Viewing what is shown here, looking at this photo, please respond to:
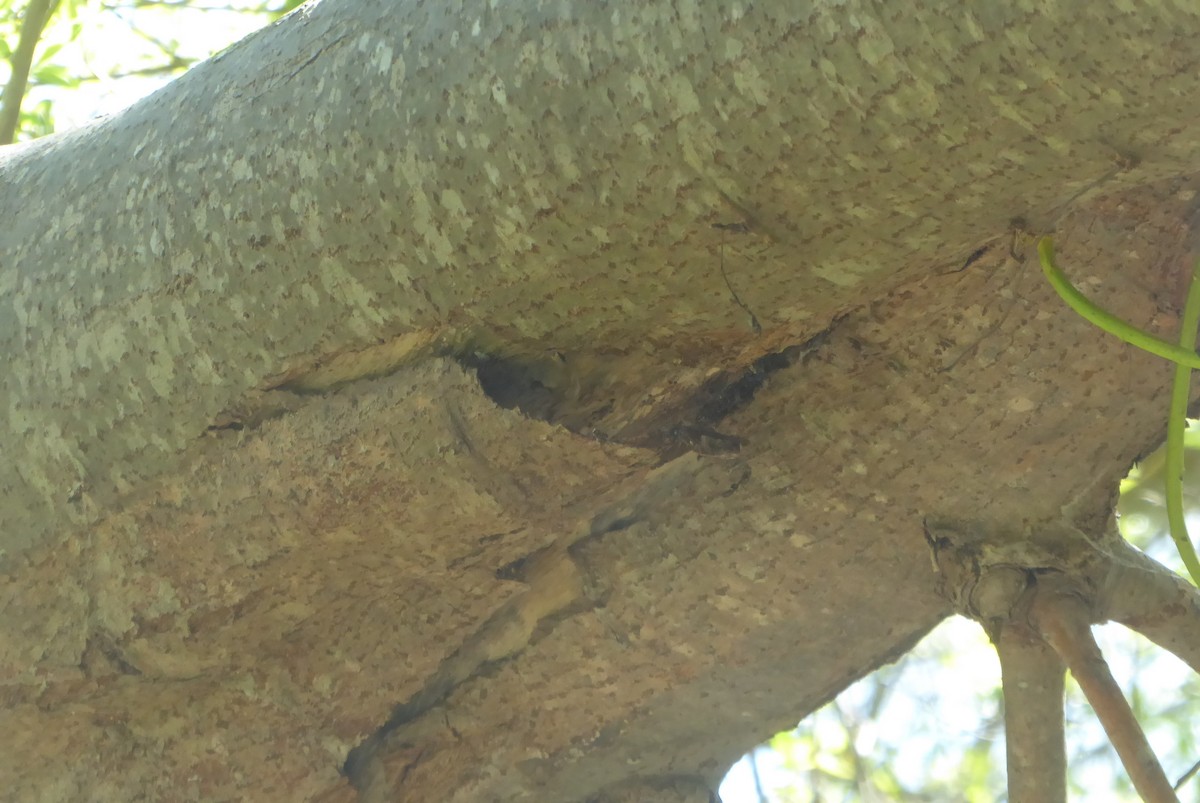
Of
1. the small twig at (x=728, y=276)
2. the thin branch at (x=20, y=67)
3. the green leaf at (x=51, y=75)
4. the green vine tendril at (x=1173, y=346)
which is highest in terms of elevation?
the green leaf at (x=51, y=75)

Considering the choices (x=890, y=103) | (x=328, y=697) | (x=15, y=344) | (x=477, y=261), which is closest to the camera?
(x=890, y=103)

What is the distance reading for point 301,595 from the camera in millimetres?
843

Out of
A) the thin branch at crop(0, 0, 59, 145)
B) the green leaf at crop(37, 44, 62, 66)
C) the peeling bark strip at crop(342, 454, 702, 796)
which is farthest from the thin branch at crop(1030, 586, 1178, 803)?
the green leaf at crop(37, 44, 62, 66)

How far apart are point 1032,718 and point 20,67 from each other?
133 centimetres

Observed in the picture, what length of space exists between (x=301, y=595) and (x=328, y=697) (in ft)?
0.41

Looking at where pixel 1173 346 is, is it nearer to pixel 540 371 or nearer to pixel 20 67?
pixel 540 371

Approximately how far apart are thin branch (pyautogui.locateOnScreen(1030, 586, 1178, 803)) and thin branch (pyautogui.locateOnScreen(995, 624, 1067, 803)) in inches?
0.8

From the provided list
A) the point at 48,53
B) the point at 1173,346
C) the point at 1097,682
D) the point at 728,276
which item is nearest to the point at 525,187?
the point at 728,276

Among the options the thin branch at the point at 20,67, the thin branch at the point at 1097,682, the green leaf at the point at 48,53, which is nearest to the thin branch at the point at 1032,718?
the thin branch at the point at 1097,682

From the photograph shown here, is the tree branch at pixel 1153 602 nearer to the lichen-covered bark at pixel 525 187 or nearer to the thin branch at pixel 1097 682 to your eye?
the thin branch at pixel 1097 682

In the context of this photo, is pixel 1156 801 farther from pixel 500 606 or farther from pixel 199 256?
pixel 199 256

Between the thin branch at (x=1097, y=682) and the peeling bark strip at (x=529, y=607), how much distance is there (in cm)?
29

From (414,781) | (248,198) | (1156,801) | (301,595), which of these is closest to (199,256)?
(248,198)

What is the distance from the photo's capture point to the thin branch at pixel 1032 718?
0.79m
